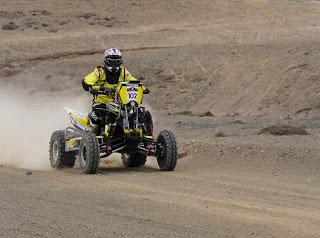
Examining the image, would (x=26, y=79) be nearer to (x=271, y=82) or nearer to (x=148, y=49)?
(x=148, y=49)

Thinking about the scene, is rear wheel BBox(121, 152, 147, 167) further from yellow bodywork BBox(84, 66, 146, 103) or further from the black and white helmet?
the black and white helmet

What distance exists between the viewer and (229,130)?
23.0m

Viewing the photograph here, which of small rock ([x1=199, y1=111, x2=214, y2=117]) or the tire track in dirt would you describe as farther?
small rock ([x1=199, y1=111, x2=214, y2=117])

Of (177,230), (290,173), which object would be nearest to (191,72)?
(290,173)

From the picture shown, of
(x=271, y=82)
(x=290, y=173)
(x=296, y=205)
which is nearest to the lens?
(x=296, y=205)

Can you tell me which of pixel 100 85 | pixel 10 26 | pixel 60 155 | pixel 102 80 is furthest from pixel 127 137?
pixel 10 26

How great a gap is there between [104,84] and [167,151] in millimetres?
2042

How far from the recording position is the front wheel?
47.5 feet

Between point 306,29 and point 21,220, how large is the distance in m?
51.5

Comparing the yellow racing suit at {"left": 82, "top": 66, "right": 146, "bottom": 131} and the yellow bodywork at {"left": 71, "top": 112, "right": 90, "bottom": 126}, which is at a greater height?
the yellow racing suit at {"left": 82, "top": 66, "right": 146, "bottom": 131}

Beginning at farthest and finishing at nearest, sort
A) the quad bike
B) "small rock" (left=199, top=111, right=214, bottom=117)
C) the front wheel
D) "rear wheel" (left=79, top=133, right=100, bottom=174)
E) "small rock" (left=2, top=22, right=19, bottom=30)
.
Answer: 1. "small rock" (left=2, top=22, right=19, bottom=30)
2. "small rock" (left=199, top=111, right=214, bottom=117)
3. the front wheel
4. the quad bike
5. "rear wheel" (left=79, top=133, right=100, bottom=174)

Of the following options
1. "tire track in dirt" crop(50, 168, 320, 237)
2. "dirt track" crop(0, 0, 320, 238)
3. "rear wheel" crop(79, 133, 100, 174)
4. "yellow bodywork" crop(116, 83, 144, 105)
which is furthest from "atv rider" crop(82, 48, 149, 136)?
"tire track in dirt" crop(50, 168, 320, 237)

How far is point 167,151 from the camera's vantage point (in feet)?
47.4

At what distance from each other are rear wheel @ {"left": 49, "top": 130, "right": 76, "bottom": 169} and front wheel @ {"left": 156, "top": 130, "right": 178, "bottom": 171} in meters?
2.07
